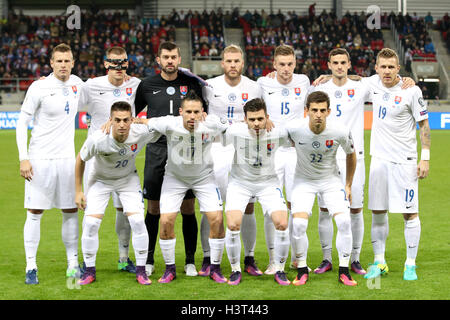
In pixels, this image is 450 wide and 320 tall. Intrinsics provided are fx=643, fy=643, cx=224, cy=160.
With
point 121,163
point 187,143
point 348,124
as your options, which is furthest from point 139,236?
point 348,124

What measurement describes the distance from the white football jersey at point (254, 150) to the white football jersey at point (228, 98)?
497 millimetres

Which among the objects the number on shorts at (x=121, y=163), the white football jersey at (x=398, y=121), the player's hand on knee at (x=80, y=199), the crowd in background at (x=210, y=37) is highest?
the crowd in background at (x=210, y=37)

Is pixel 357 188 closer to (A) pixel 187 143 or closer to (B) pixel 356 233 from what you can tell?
(B) pixel 356 233

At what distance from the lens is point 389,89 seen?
6504mm

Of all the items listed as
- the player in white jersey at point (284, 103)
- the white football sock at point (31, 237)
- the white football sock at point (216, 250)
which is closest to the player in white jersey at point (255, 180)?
the white football sock at point (216, 250)

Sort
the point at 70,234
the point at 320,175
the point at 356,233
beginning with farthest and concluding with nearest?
the point at 356,233 < the point at 70,234 < the point at 320,175

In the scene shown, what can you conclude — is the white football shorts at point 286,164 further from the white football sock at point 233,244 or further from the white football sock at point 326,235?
the white football sock at point 233,244

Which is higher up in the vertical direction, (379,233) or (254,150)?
(254,150)

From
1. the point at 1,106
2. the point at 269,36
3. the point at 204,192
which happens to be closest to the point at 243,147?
the point at 204,192

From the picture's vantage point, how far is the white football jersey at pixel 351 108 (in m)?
6.67

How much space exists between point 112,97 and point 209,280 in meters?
2.15

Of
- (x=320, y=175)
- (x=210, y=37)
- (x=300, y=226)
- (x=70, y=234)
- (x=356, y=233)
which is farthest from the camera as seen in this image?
(x=210, y=37)

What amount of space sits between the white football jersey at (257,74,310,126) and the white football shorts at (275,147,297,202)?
31 cm

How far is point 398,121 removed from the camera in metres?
6.42
